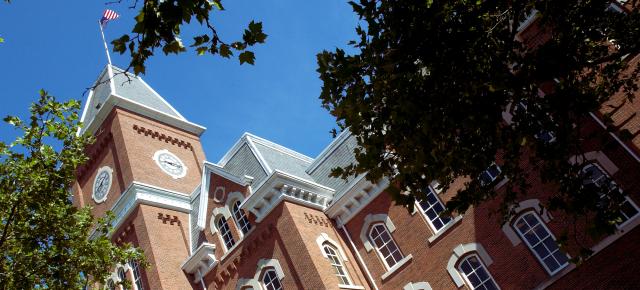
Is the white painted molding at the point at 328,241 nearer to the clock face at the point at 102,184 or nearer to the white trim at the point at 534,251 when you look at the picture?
the white trim at the point at 534,251

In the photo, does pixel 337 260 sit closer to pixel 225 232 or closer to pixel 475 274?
pixel 475 274

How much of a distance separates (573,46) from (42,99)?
13.1 m

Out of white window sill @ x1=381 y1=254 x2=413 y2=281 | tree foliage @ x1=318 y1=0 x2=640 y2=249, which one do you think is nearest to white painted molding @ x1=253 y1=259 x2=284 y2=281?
white window sill @ x1=381 y1=254 x2=413 y2=281

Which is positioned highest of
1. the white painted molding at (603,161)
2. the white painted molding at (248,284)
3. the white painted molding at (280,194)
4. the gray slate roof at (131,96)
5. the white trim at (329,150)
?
the gray slate roof at (131,96)

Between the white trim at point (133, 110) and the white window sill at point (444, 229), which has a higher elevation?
the white trim at point (133, 110)

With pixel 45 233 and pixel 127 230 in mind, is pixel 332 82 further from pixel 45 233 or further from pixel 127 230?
pixel 127 230

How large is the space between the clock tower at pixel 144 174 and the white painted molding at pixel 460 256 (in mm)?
12391

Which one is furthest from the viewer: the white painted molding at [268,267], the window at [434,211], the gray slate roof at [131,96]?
the gray slate roof at [131,96]

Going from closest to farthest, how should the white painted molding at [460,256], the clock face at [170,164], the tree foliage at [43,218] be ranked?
the tree foliage at [43,218] < the white painted molding at [460,256] < the clock face at [170,164]

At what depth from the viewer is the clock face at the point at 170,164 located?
2847 cm

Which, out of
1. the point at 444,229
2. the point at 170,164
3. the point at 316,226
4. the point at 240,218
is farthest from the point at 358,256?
the point at 170,164

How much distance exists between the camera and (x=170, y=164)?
2906cm

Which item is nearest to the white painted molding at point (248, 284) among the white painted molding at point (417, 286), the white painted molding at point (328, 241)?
the white painted molding at point (328, 241)

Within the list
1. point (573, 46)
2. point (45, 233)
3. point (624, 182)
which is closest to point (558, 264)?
point (624, 182)
